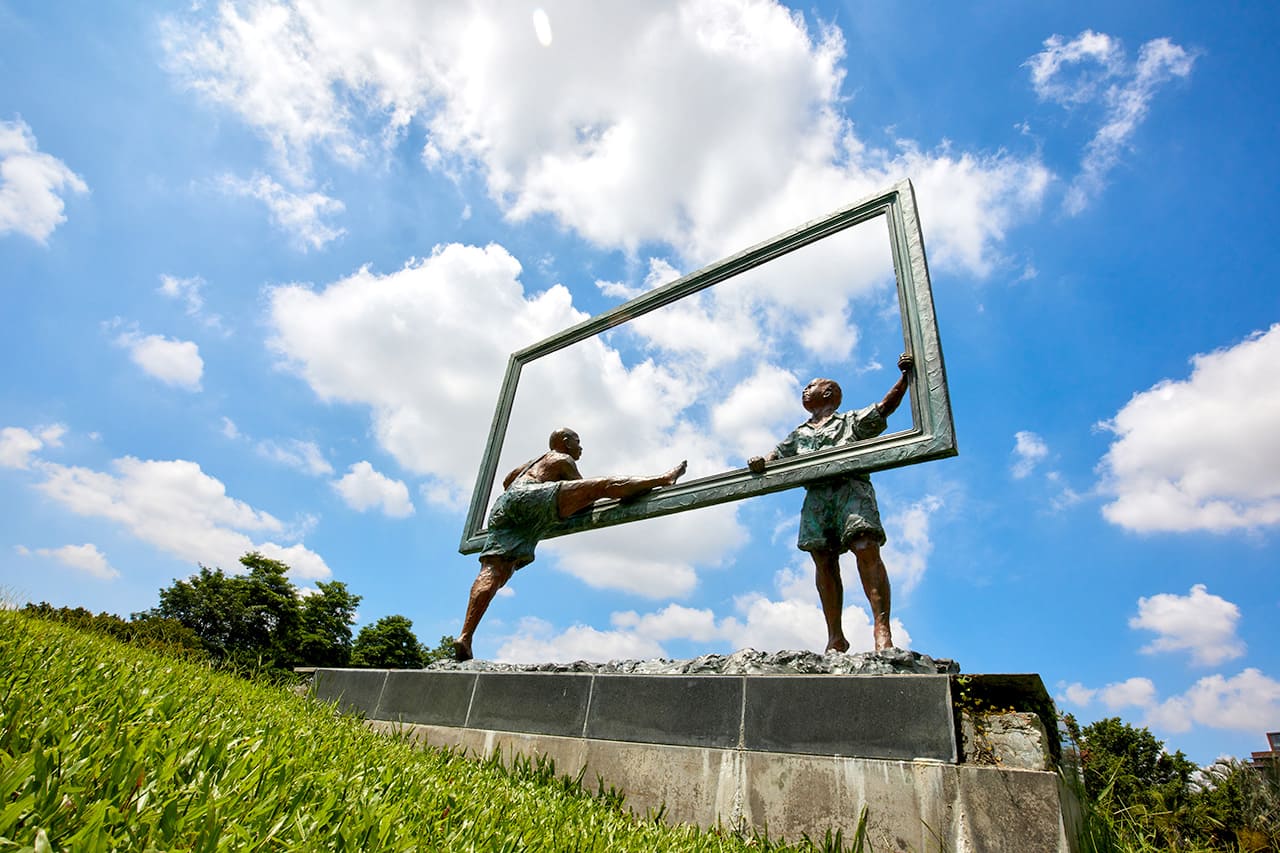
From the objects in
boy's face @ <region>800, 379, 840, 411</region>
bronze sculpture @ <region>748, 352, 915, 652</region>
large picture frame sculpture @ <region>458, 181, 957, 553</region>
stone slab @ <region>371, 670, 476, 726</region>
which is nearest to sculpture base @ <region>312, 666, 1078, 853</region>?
stone slab @ <region>371, 670, 476, 726</region>

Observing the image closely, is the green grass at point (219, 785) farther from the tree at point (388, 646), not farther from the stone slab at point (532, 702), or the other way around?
the tree at point (388, 646)

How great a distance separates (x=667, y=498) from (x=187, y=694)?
303cm

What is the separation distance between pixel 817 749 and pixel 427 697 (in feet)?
9.44

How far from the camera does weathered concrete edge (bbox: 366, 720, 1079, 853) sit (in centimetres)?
229

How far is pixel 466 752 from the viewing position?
3990 mm

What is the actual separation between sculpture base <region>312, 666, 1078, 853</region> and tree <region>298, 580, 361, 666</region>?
23.4 meters

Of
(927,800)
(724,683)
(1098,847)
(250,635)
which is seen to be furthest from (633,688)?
(250,635)

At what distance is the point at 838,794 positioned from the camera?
8.76 ft

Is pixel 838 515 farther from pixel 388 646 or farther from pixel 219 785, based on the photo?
pixel 388 646

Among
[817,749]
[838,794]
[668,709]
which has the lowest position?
[838,794]

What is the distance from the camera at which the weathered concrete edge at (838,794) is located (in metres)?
2.29

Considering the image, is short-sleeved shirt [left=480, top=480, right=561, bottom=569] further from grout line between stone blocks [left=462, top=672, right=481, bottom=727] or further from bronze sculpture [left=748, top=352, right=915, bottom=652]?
bronze sculpture [left=748, top=352, right=915, bottom=652]

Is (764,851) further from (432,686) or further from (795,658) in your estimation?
(432,686)

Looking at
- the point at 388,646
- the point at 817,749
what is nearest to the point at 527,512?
the point at 817,749
